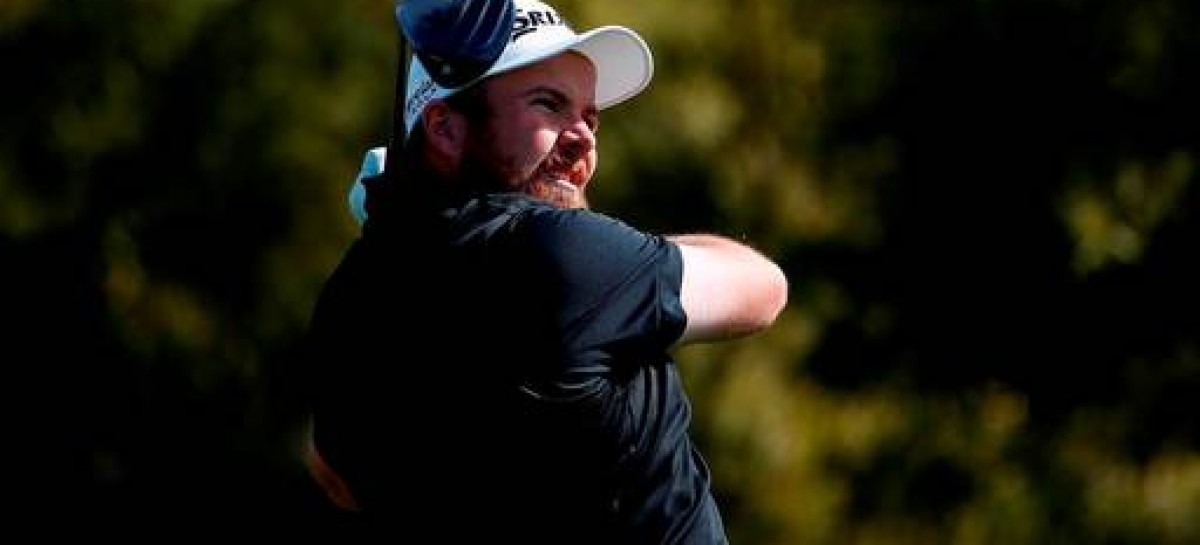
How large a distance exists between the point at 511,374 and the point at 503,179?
203mm

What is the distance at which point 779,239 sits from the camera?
6.51m

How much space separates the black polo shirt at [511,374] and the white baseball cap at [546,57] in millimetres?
129

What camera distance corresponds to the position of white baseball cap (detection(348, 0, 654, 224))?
3.06 m

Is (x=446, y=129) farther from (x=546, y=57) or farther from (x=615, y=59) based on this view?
(x=615, y=59)

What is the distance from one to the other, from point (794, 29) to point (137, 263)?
1405 millimetres

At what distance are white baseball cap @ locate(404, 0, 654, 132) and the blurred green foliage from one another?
2951mm

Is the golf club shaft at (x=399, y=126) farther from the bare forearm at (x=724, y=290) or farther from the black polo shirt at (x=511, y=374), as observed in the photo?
the bare forearm at (x=724, y=290)

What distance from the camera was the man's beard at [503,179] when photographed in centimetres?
304

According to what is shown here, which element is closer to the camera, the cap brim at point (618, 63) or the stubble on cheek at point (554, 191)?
the stubble on cheek at point (554, 191)

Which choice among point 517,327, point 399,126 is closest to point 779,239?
point 399,126

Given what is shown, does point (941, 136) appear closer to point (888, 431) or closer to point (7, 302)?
point (888, 431)

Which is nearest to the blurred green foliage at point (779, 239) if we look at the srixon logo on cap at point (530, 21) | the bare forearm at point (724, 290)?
the srixon logo on cap at point (530, 21)

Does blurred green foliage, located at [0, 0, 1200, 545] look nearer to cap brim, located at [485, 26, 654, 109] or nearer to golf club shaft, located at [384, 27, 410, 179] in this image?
cap brim, located at [485, 26, 654, 109]

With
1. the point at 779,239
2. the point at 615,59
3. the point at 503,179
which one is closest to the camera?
the point at 503,179
